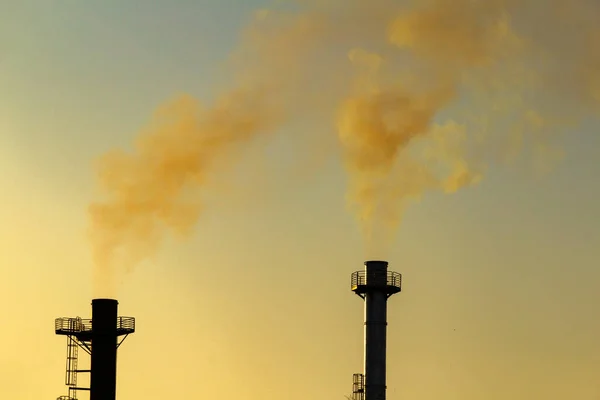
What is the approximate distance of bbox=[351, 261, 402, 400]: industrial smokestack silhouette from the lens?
226 ft

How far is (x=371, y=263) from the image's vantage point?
232 ft

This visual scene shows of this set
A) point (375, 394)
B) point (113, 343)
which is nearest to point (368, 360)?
point (375, 394)

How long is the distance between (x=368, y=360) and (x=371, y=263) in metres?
5.06

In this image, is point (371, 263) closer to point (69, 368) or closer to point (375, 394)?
point (375, 394)

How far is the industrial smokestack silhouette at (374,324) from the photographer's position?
226 ft

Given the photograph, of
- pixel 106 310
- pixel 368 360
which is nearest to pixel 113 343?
pixel 106 310

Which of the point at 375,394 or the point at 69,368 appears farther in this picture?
the point at 69,368

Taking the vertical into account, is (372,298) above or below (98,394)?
above

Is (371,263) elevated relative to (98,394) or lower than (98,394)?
elevated

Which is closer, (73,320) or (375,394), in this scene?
(375,394)

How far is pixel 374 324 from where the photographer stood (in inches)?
2753

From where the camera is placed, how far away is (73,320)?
7412cm

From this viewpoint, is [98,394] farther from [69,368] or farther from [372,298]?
[372,298]

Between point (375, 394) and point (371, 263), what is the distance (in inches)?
268
